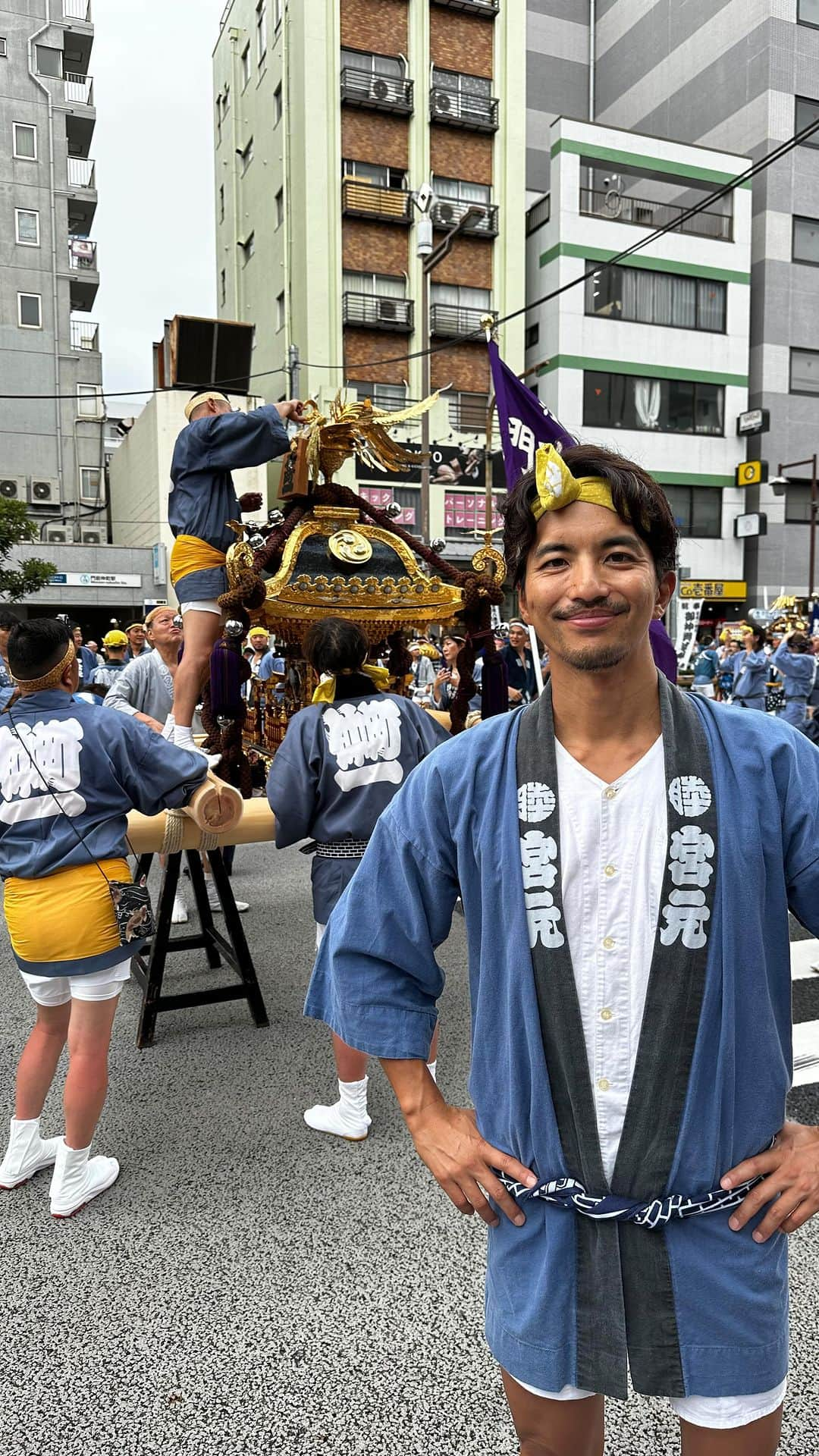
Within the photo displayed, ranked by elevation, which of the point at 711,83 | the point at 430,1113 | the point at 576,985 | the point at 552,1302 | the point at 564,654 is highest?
the point at 711,83

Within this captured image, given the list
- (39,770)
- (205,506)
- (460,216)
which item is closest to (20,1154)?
(39,770)

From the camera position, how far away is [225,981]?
14.9 feet

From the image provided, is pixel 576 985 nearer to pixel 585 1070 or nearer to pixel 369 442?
pixel 585 1070

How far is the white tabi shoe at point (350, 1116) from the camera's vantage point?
10.1 feet

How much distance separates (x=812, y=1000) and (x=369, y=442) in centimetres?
348

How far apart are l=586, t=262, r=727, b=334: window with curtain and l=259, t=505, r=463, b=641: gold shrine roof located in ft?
68.7

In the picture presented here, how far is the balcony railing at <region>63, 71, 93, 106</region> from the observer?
968 inches

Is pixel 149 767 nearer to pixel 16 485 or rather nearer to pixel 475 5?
pixel 16 485

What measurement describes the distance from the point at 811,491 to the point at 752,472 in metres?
2.17

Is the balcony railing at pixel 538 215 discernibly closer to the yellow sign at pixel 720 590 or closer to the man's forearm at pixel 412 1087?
the yellow sign at pixel 720 590

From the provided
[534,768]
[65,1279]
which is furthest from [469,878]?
[65,1279]

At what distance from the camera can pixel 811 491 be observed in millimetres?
24953

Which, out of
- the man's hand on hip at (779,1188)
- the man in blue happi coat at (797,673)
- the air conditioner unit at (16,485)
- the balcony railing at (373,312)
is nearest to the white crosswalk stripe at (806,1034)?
the man's hand on hip at (779,1188)

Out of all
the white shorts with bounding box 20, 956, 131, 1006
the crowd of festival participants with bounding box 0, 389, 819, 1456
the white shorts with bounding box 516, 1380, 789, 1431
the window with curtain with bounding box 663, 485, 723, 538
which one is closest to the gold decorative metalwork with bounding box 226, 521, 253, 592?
the white shorts with bounding box 20, 956, 131, 1006
